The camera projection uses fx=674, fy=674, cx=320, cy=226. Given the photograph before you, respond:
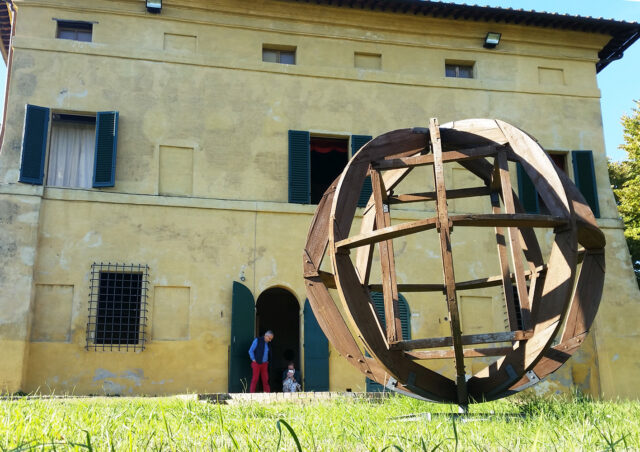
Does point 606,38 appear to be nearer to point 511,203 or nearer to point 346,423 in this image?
point 511,203

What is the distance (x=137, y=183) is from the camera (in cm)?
1440

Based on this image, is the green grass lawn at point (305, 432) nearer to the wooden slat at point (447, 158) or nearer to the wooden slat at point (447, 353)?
the wooden slat at point (447, 353)

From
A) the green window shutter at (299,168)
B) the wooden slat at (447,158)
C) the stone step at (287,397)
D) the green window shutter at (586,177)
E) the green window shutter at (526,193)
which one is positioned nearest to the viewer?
the wooden slat at (447,158)

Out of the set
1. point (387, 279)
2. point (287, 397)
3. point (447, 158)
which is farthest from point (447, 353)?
point (287, 397)

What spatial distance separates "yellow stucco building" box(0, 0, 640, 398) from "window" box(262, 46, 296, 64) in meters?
0.06

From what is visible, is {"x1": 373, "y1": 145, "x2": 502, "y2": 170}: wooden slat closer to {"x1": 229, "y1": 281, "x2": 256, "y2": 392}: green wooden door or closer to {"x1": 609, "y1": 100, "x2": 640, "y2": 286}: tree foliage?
{"x1": 229, "y1": 281, "x2": 256, "y2": 392}: green wooden door

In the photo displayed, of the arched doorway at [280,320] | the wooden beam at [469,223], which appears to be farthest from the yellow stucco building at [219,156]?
the wooden beam at [469,223]

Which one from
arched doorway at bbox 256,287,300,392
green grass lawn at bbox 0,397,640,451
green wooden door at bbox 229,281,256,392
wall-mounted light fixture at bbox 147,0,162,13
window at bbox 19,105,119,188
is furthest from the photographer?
arched doorway at bbox 256,287,300,392

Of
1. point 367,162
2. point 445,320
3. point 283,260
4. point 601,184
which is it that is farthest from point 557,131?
point 367,162

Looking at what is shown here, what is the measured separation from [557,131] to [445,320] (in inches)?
230

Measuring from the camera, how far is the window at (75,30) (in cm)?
1495

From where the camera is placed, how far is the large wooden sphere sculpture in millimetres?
5871

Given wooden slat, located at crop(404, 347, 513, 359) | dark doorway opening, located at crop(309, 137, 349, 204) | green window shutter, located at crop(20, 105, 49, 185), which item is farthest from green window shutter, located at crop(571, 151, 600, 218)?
green window shutter, located at crop(20, 105, 49, 185)

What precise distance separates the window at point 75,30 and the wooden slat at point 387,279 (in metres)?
10.5
